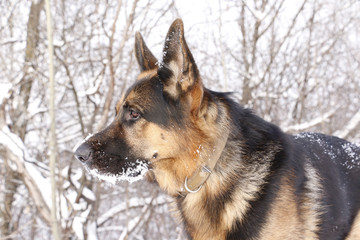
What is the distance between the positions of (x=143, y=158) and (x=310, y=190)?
120 centimetres

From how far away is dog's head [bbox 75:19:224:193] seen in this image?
2.24 m

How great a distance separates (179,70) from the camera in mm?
2170

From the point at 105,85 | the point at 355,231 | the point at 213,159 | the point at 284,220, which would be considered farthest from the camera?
the point at 105,85

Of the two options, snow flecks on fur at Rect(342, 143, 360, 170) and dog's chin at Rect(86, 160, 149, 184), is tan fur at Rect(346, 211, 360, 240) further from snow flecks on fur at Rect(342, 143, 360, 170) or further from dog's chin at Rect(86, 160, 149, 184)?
dog's chin at Rect(86, 160, 149, 184)

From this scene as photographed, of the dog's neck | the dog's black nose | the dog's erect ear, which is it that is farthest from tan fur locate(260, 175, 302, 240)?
the dog's erect ear

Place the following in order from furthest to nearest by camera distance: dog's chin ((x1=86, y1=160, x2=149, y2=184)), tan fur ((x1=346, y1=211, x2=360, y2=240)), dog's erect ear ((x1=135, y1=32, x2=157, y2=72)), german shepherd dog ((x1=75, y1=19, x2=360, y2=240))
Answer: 1. dog's erect ear ((x1=135, y1=32, x2=157, y2=72))
2. tan fur ((x1=346, y1=211, x2=360, y2=240))
3. dog's chin ((x1=86, y1=160, x2=149, y2=184))
4. german shepherd dog ((x1=75, y1=19, x2=360, y2=240))

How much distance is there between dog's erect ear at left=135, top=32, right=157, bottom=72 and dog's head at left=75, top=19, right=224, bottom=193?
15.7 inches

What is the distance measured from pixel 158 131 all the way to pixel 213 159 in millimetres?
429

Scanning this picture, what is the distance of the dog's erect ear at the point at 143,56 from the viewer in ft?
8.95

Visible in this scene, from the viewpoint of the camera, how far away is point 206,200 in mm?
2330

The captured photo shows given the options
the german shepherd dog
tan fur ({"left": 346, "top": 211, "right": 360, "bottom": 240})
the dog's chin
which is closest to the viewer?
the german shepherd dog

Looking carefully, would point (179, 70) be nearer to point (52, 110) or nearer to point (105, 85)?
point (52, 110)

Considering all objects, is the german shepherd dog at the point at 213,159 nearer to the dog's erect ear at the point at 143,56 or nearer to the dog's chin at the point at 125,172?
the dog's chin at the point at 125,172

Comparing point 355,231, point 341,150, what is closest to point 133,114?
point 341,150
